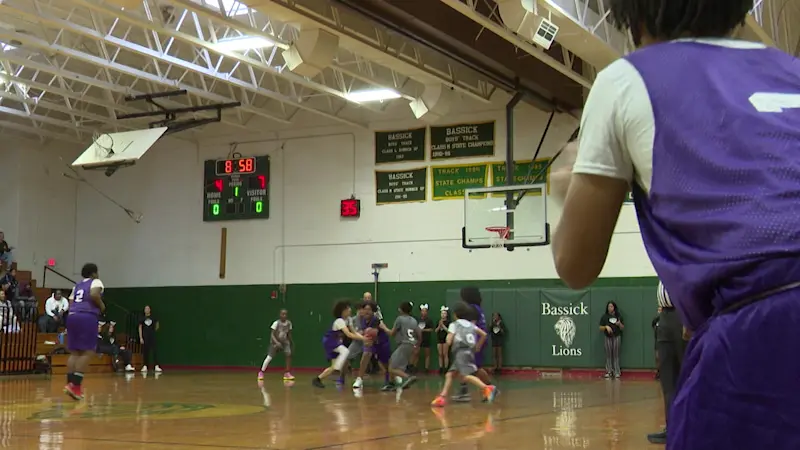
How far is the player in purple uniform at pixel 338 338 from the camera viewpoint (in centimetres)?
1516

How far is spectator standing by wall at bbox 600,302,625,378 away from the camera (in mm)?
20141

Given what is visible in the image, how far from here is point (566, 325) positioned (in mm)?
21188

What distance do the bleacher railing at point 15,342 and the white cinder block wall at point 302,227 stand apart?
5.59 m

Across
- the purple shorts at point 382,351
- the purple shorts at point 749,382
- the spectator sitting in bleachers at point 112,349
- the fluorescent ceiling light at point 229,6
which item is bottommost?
the spectator sitting in bleachers at point 112,349

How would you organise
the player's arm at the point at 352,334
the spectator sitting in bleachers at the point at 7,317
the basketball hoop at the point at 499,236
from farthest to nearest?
the spectator sitting in bleachers at the point at 7,317 → the basketball hoop at the point at 499,236 → the player's arm at the point at 352,334

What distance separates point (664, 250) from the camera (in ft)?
4.54

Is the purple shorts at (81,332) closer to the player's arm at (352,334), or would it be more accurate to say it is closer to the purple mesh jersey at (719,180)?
the player's arm at (352,334)

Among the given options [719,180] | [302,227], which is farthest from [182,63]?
[719,180]

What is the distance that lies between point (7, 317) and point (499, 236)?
11.9m

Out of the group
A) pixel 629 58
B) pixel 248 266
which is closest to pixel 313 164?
pixel 248 266

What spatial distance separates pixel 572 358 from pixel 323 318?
7.10 metres

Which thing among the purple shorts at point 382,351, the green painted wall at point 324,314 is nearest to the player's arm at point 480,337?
the purple shorts at point 382,351

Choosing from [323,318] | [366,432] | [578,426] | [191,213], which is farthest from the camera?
[191,213]

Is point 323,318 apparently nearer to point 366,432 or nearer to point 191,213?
point 191,213
